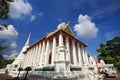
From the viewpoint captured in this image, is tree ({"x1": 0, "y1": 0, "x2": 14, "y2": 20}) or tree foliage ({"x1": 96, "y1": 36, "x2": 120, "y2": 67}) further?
tree foliage ({"x1": 96, "y1": 36, "x2": 120, "y2": 67})

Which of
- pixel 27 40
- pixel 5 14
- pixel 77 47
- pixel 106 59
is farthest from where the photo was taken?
pixel 27 40

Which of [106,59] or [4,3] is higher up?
[4,3]

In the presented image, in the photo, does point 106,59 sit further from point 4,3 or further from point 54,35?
point 4,3

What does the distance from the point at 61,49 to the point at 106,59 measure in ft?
78.2

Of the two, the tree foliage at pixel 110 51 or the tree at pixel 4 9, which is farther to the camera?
the tree foliage at pixel 110 51

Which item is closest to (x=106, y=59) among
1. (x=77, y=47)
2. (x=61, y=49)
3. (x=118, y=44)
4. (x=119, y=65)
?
(x=119, y=65)

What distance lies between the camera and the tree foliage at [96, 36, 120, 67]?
1273 inches

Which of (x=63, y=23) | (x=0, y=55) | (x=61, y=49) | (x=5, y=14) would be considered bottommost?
(x=0, y=55)

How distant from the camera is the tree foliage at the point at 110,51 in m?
32.3

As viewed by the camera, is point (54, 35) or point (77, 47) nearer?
point (54, 35)

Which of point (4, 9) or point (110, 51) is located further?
point (110, 51)

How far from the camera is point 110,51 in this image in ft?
108

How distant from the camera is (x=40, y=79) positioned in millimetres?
11773

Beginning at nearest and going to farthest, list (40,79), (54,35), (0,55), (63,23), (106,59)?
(0,55) → (40,79) → (54,35) → (63,23) → (106,59)
